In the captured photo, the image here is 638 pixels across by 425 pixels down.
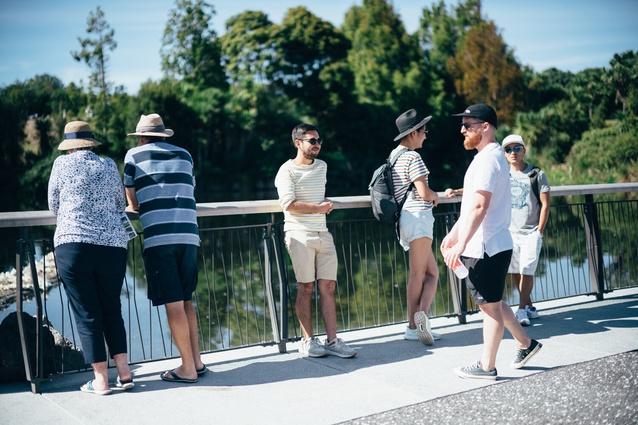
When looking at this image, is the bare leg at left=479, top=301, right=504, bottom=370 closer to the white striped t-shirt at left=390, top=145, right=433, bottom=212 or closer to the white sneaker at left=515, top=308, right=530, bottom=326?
the white striped t-shirt at left=390, top=145, right=433, bottom=212

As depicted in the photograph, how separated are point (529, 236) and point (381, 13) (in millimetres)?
62472

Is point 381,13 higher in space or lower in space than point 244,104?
higher

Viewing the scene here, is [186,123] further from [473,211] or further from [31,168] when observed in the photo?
[473,211]

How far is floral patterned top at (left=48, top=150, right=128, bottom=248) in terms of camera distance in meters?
4.65

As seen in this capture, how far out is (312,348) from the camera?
18.5ft

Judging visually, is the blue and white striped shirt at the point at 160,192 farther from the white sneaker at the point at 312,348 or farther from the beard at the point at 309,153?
the white sneaker at the point at 312,348

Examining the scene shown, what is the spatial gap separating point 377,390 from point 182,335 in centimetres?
141

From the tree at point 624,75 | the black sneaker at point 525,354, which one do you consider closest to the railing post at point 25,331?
the black sneaker at point 525,354

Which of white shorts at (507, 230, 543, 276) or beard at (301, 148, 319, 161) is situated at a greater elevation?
beard at (301, 148, 319, 161)

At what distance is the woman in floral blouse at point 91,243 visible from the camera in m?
4.66

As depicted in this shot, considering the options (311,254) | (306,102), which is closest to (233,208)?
(311,254)

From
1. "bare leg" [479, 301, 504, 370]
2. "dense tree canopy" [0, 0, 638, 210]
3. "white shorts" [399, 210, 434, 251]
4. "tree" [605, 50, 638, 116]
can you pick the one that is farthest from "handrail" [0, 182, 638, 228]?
"tree" [605, 50, 638, 116]

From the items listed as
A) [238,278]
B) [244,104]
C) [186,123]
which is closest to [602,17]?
[244,104]

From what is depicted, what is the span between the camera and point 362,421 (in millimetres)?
4094
